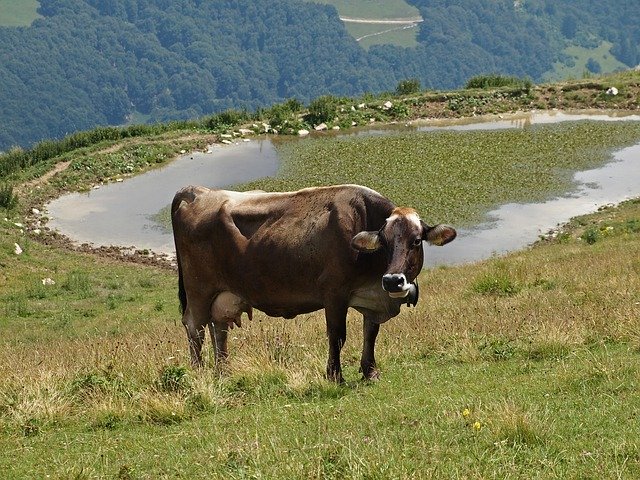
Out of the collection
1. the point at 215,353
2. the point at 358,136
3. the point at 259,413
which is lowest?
the point at 358,136

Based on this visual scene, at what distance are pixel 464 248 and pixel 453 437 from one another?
71.0 ft

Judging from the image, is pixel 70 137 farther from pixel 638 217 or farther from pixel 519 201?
pixel 638 217

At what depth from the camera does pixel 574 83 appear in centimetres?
5316

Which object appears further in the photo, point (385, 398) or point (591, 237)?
point (591, 237)

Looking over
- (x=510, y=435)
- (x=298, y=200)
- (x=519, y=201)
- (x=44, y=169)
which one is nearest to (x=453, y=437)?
(x=510, y=435)

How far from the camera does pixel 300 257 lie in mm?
11086

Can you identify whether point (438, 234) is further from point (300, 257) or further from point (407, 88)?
point (407, 88)

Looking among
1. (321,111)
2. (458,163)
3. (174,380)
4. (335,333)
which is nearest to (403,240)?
(335,333)

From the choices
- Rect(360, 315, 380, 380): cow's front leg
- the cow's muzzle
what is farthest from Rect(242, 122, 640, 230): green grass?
the cow's muzzle

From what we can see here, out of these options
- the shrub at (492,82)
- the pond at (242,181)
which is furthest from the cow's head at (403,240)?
the shrub at (492,82)

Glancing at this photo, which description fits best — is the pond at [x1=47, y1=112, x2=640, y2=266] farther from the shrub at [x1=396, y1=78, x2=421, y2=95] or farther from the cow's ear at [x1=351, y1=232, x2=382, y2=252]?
the cow's ear at [x1=351, y1=232, x2=382, y2=252]

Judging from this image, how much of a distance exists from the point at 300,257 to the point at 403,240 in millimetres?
1664

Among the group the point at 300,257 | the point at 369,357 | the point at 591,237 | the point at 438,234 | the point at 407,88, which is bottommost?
the point at 407,88

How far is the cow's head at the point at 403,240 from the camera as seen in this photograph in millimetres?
9823
